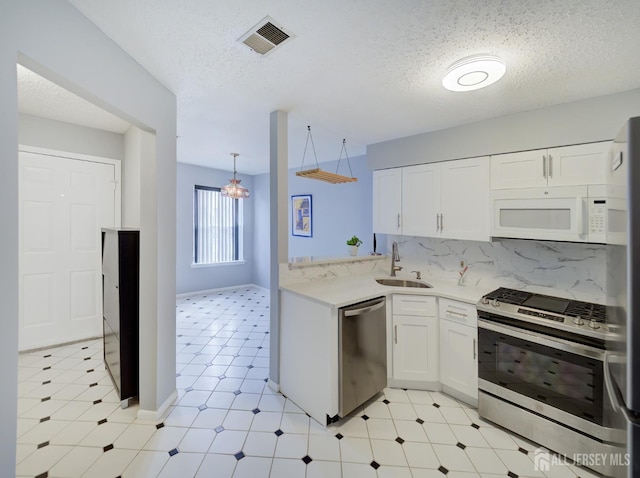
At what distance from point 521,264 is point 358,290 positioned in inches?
63.9

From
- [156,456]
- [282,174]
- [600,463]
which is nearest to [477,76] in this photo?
[282,174]

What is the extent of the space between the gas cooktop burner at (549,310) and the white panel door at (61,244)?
4.48 metres

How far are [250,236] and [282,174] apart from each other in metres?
4.19

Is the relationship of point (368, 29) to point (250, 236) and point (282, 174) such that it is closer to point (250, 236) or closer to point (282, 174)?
point (282, 174)

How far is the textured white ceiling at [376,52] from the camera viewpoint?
1.31 m

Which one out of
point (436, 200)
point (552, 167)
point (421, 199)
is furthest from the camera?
point (421, 199)

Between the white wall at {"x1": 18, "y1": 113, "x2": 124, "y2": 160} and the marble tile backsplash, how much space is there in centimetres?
413

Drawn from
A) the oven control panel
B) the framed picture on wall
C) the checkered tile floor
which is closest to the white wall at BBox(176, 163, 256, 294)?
the framed picture on wall

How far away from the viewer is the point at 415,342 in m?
2.55

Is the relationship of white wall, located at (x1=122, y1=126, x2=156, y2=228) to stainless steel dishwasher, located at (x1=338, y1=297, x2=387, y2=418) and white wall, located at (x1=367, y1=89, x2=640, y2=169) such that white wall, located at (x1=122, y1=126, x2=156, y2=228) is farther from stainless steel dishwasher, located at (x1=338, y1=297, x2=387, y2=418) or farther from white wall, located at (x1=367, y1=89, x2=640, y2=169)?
white wall, located at (x1=367, y1=89, x2=640, y2=169)

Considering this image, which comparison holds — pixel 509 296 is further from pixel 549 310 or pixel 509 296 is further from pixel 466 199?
pixel 466 199

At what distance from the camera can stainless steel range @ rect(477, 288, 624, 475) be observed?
1.71 m

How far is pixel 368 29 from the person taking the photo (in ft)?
4.72

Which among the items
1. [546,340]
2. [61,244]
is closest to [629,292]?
[546,340]
